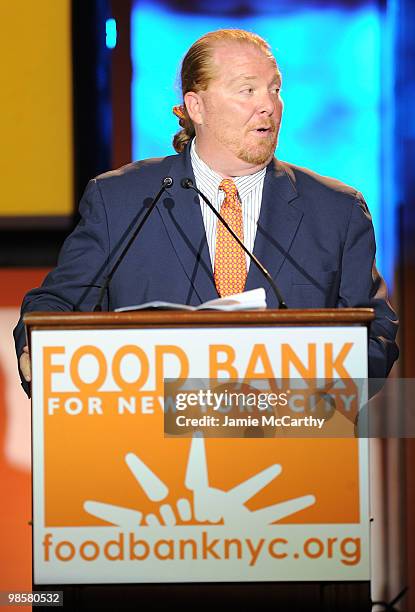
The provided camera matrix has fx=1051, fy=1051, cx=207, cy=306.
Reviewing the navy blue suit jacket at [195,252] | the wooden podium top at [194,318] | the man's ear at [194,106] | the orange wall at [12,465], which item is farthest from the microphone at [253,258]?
the orange wall at [12,465]

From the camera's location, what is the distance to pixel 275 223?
7.52 ft

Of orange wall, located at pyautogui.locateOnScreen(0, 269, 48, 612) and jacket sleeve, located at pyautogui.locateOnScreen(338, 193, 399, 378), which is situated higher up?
jacket sleeve, located at pyautogui.locateOnScreen(338, 193, 399, 378)

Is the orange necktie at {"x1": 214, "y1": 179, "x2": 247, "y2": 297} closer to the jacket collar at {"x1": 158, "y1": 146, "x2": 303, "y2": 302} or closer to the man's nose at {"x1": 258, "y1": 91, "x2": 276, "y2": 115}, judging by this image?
the jacket collar at {"x1": 158, "y1": 146, "x2": 303, "y2": 302}

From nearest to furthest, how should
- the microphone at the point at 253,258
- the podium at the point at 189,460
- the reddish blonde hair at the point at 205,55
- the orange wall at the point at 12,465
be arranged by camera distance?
1. the podium at the point at 189,460
2. the microphone at the point at 253,258
3. the reddish blonde hair at the point at 205,55
4. the orange wall at the point at 12,465

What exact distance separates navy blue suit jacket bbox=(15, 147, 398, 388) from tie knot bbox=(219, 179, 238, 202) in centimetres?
7

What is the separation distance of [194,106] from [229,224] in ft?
1.11

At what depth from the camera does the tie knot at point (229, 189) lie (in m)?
2.31

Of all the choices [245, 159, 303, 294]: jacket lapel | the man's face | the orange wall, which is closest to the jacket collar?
[245, 159, 303, 294]: jacket lapel

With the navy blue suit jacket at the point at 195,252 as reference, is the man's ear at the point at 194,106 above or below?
above

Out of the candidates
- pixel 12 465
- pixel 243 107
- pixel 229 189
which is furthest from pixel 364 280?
pixel 12 465

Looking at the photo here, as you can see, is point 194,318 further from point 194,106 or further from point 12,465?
point 12,465

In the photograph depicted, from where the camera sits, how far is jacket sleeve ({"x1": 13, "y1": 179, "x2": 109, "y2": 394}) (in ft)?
7.30

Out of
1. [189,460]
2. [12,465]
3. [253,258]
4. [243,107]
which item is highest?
[243,107]

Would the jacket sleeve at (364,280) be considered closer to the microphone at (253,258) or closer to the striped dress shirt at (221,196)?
the striped dress shirt at (221,196)
